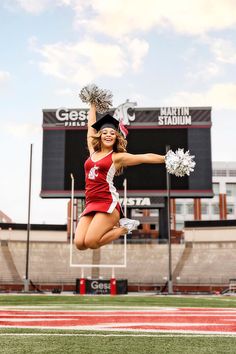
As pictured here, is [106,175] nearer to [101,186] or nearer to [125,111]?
[101,186]

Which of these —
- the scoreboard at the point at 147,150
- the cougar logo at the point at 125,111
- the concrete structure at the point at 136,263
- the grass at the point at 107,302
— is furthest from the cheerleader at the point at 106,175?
the concrete structure at the point at 136,263

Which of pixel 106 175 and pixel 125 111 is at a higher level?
pixel 125 111

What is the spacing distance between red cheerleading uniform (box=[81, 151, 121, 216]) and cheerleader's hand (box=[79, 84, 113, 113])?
0.71 meters

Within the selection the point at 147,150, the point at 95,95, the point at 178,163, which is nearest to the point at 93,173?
the point at 178,163

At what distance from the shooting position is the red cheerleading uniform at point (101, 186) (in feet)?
14.2

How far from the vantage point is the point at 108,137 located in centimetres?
451

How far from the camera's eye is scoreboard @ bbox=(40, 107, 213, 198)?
31.8 metres

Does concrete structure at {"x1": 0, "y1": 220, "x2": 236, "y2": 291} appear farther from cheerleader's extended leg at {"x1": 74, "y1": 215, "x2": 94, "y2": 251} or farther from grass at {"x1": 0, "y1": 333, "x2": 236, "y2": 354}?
cheerleader's extended leg at {"x1": 74, "y1": 215, "x2": 94, "y2": 251}

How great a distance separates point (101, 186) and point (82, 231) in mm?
426

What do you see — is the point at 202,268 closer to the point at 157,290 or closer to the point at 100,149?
the point at 157,290

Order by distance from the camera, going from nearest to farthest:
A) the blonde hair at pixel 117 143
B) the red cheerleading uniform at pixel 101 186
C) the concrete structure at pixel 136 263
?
the red cheerleading uniform at pixel 101 186 < the blonde hair at pixel 117 143 < the concrete structure at pixel 136 263

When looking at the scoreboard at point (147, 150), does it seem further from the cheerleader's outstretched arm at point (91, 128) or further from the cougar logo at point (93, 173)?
the cougar logo at point (93, 173)

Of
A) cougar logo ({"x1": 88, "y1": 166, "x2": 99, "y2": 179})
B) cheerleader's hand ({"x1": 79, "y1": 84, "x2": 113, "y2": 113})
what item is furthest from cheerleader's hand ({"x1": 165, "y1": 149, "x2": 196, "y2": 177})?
cheerleader's hand ({"x1": 79, "y1": 84, "x2": 113, "y2": 113})

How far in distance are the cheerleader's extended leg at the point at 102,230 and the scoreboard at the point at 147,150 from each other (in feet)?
89.4
